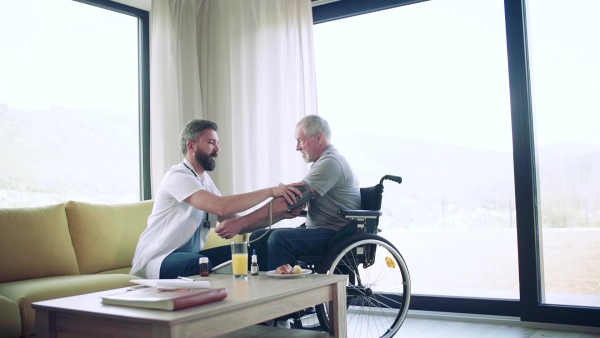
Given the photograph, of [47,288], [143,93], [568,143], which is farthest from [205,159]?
[568,143]

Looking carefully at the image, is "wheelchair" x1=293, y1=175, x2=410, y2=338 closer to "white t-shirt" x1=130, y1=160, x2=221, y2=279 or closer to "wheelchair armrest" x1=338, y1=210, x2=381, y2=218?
"wheelchair armrest" x1=338, y1=210, x2=381, y2=218

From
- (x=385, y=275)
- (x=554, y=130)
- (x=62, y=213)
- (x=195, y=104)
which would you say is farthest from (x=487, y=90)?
(x=62, y=213)

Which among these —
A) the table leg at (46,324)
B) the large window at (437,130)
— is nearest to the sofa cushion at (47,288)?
the table leg at (46,324)

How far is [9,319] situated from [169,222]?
86cm

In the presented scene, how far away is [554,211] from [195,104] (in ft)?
8.57

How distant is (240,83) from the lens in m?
4.39

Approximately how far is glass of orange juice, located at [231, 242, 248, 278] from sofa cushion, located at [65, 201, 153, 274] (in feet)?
3.87

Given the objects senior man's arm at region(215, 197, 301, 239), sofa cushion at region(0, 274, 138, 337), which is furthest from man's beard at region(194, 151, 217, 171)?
sofa cushion at region(0, 274, 138, 337)

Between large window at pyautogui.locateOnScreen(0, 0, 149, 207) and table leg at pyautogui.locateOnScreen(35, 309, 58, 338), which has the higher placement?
large window at pyautogui.locateOnScreen(0, 0, 149, 207)

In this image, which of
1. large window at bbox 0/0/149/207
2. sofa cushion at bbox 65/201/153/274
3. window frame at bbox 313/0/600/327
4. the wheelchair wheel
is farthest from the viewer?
large window at bbox 0/0/149/207

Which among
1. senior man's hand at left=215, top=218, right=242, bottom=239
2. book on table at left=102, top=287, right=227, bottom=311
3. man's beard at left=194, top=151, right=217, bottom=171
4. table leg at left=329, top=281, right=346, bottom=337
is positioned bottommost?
table leg at left=329, top=281, right=346, bottom=337

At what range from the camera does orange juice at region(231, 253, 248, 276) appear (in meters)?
2.45

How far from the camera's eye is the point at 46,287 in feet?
8.73

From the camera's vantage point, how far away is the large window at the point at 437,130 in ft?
12.1
